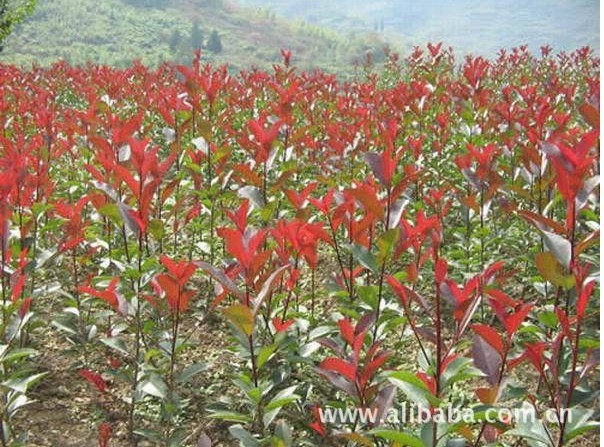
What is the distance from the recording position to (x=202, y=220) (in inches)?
148

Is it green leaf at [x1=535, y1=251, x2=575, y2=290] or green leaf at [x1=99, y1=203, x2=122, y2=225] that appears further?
green leaf at [x1=99, y1=203, x2=122, y2=225]

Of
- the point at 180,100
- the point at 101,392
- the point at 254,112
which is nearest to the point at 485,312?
the point at 101,392

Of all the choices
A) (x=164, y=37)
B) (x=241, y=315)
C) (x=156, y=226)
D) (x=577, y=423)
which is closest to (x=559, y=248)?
(x=577, y=423)

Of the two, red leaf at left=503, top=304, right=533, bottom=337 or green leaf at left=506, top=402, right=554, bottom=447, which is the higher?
red leaf at left=503, top=304, right=533, bottom=337

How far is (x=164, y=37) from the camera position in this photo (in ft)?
132

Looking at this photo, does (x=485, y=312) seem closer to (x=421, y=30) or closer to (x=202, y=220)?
(x=202, y=220)

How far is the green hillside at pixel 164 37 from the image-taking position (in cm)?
3272

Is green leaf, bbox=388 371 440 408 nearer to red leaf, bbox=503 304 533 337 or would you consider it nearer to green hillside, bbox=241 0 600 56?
red leaf, bbox=503 304 533 337

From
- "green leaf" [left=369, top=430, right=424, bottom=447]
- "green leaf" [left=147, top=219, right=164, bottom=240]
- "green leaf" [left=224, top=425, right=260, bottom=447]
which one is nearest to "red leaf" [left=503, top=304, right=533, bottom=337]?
"green leaf" [left=369, top=430, right=424, bottom=447]

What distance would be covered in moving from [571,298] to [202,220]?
2.37m

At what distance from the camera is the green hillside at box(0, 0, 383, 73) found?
3272 centimetres

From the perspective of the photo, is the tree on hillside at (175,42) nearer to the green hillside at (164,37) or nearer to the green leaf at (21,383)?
the green hillside at (164,37)

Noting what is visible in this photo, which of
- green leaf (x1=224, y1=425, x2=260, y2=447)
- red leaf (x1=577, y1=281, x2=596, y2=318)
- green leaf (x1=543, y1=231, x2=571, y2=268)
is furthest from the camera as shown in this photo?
green leaf (x1=224, y1=425, x2=260, y2=447)

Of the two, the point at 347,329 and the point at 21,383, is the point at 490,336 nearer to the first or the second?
the point at 347,329
